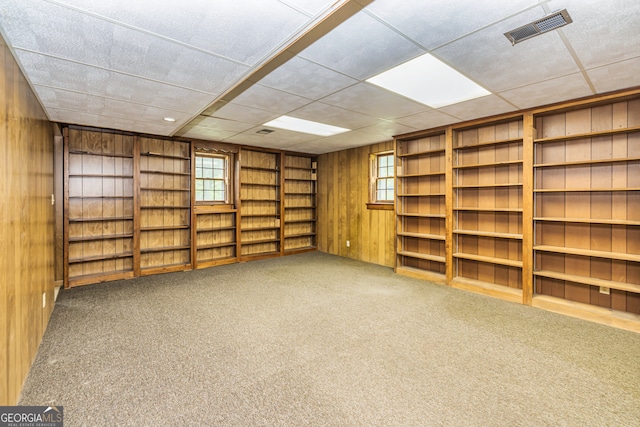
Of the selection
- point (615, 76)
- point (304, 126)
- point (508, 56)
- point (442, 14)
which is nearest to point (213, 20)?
point (442, 14)

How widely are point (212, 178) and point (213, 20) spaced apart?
4206 mm

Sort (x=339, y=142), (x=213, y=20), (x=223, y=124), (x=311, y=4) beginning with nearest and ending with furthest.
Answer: (x=311, y=4) → (x=213, y=20) → (x=223, y=124) → (x=339, y=142)

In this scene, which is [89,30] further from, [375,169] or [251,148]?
[375,169]

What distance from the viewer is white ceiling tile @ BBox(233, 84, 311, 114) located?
2.87 metres

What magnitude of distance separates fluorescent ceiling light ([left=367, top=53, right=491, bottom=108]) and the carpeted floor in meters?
2.30

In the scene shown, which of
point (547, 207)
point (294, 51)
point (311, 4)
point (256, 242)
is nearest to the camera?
point (311, 4)

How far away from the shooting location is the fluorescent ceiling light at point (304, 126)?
4094 millimetres

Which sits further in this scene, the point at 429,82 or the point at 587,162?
the point at 587,162

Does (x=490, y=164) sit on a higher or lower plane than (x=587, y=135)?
lower

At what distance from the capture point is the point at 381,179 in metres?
5.66

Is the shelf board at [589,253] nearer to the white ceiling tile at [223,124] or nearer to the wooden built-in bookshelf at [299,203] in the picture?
the white ceiling tile at [223,124]

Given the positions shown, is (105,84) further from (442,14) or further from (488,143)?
(488,143)

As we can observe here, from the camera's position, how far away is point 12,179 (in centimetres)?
183

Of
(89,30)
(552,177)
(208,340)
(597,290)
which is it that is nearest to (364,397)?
(208,340)
